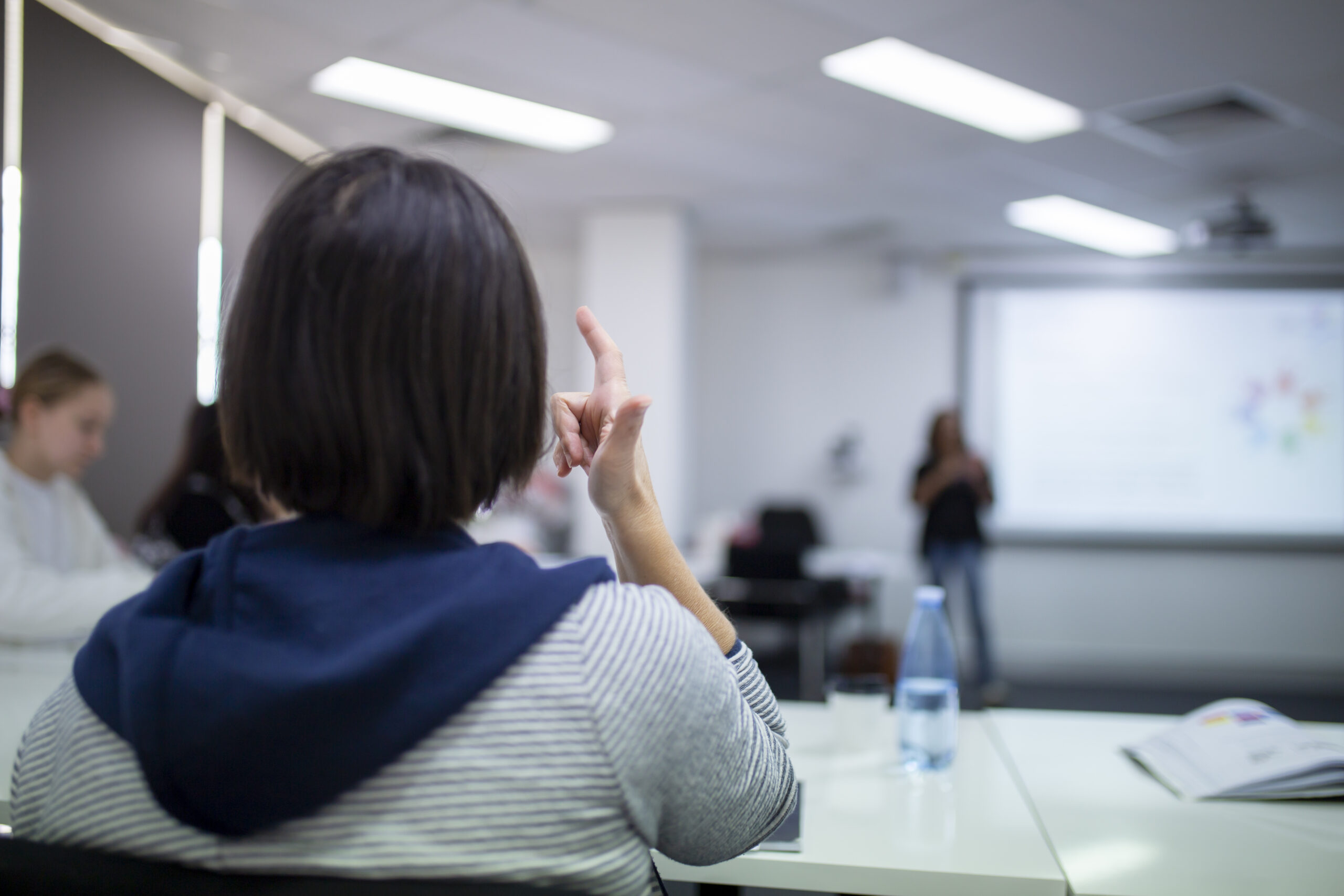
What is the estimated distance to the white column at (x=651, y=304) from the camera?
4.93 meters

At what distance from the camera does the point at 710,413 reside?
600cm

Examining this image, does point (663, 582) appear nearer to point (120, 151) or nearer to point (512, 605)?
point (512, 605)

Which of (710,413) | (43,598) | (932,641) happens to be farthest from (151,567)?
(710,413)

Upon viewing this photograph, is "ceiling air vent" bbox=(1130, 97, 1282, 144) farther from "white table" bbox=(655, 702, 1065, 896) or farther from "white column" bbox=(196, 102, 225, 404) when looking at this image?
"white column" bbox=(196, 102, 225, 404)

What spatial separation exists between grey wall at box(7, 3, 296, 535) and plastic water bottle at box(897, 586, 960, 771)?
171cm

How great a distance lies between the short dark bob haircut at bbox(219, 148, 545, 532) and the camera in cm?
61

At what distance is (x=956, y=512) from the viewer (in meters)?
4.84

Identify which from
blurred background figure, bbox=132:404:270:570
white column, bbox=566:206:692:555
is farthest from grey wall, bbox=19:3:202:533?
white column, bbox=566:206:692:555

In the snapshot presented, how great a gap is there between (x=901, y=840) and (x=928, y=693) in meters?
0.31

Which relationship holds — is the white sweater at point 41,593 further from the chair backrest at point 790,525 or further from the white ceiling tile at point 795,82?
the chair backrest at point 790,525

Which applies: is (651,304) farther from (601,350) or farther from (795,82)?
(601,350)

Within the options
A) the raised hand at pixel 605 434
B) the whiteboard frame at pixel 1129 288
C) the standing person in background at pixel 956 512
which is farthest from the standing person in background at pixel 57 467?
the whiteboard frame at pixel 1129 288

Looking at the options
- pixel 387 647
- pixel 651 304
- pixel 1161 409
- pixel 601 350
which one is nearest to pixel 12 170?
pixel 601 350

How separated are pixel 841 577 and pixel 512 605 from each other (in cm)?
445
